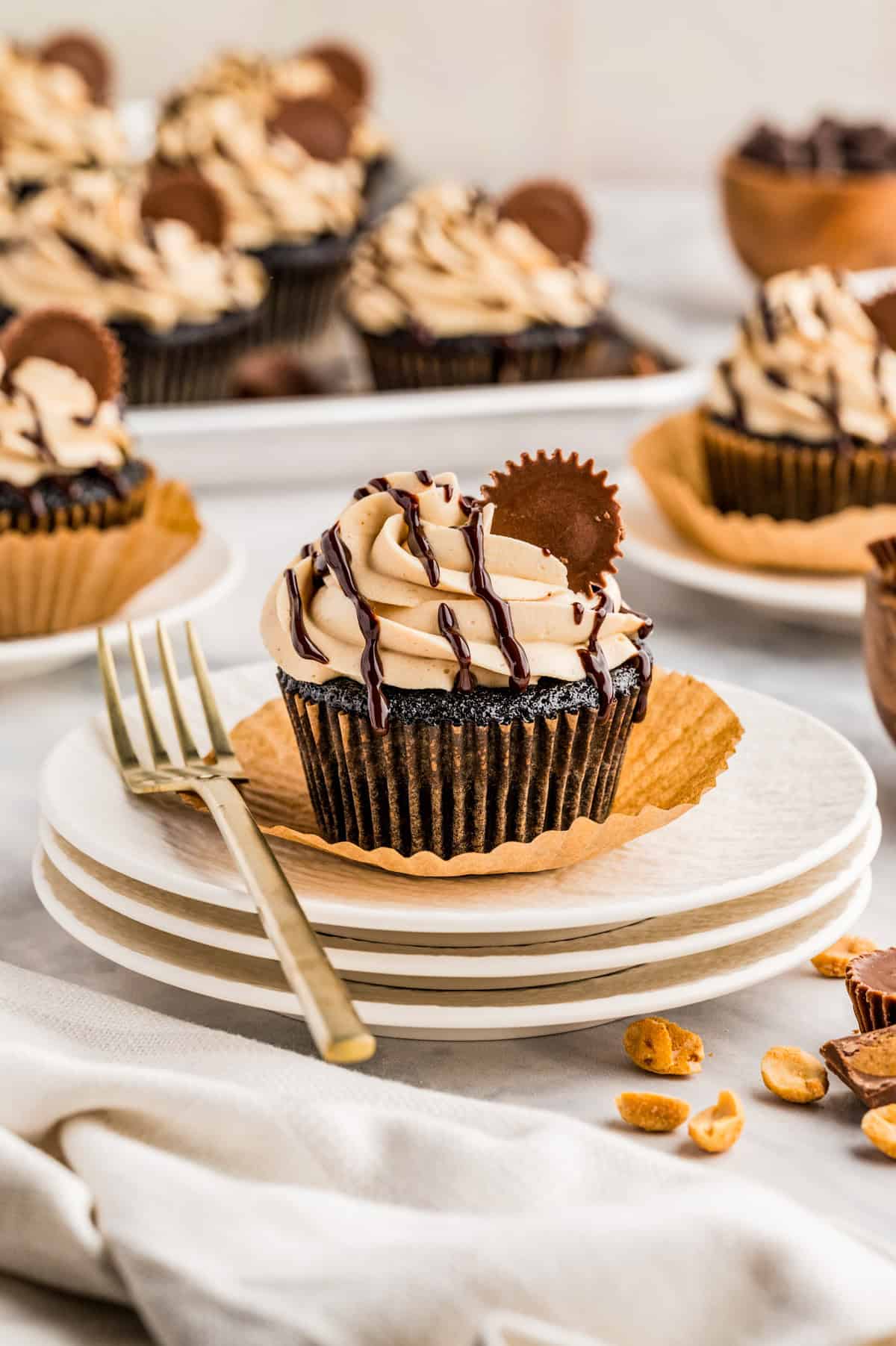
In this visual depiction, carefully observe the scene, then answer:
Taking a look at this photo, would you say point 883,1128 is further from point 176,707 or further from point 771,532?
point 771,532

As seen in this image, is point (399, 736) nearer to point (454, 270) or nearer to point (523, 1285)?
point (523, 1285)

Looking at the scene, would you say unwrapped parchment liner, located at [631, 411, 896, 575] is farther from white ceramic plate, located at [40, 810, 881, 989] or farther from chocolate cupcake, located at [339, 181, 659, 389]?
white ceramic plate, located at [40, 810, 881, 989]

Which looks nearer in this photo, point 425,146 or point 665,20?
point 665,20

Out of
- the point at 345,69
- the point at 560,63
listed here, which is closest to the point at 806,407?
the point at 345,69

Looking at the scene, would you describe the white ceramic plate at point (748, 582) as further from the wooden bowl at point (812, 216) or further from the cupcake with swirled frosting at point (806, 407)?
the wooden bowl at point (812, 216)

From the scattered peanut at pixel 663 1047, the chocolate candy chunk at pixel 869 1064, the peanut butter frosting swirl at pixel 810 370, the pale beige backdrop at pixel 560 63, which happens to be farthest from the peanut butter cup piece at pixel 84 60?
the chocolate candy chunk at pixel 869 1064

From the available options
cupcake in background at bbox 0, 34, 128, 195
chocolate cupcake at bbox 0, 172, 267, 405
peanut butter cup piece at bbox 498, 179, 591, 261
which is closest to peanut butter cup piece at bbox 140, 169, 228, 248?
chocolate cupcake at bbox 0, 172, 267, 405

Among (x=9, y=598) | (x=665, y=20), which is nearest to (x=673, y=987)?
(x=9, y=598)
